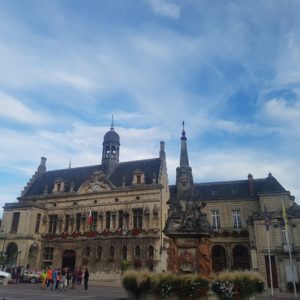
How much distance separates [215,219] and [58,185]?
819 inches

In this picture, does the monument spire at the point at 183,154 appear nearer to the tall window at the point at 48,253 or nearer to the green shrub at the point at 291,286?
the green shrub at the point at 291,286

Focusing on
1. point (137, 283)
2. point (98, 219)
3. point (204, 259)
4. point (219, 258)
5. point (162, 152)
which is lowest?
point (137, 283)

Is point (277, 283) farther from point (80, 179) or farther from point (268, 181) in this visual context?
point (80, 179)

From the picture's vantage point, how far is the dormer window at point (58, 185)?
40.7 metres

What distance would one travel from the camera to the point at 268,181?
36469mm

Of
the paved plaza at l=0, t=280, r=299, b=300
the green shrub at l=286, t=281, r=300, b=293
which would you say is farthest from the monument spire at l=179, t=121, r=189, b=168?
the green shrub at l=286, t=281, r=300, b=293

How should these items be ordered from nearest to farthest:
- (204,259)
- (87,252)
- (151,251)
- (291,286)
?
(204,259), (291,286), (151,251), (87,252)

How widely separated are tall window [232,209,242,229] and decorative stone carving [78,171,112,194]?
1540 cm

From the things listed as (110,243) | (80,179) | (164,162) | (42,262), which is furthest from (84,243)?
(164,162)

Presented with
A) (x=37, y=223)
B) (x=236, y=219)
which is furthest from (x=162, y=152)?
(x=37, y=223)

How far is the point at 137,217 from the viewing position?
114ft

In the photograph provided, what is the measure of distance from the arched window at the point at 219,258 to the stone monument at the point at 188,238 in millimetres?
25595

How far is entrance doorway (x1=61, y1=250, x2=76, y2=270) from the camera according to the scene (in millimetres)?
36125

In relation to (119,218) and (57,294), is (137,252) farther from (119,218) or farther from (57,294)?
(57,294)
